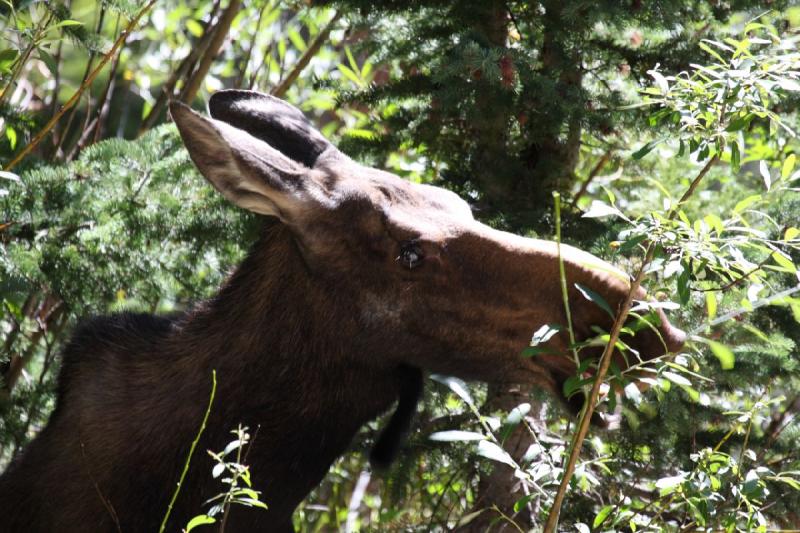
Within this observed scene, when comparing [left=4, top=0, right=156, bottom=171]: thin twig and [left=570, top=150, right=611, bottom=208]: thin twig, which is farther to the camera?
[left=570, top=150, right=611, bottom=208]: thin twig

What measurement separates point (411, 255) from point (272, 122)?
0.97 meters

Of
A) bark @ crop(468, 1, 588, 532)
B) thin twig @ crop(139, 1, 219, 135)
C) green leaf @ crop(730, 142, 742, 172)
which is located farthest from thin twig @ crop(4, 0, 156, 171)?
green leaf @ crop(730, 142, 742, 172)

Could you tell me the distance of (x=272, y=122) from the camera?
3.99m

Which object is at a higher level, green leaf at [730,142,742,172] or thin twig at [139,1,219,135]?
thin twig at [139,1,219,135]

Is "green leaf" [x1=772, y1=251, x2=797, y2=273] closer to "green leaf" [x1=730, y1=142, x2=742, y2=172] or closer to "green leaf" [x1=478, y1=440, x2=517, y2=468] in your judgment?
"green leaf" [x1=730, y1=142, x2=742, y2=172]

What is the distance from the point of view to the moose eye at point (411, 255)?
333cm

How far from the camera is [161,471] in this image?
351 cm

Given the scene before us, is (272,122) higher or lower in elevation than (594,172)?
lower

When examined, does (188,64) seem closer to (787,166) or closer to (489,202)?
(489,202)

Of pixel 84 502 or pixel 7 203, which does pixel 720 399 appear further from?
pixel 7 203

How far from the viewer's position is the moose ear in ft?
10.5

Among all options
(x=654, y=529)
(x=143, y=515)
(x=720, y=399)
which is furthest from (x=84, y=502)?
(x=720, y=399)

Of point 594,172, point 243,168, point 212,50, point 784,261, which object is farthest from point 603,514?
point 212,50

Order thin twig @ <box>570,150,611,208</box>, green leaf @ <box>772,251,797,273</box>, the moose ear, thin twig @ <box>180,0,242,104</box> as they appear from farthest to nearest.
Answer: thin twig @ <box>180,0,242,104</box> → thin twig @ <box>570,150,611,208</box> → the moose ear → green leaf @ <box>772,251,797,273</box>
